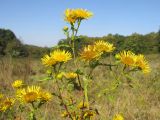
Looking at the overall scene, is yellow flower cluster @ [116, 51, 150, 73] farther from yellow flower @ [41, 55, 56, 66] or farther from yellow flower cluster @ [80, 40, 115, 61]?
yellow flower @ [41, 55, 56, 66]

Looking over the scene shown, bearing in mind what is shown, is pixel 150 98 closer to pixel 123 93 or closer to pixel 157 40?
→ pixel 123 93

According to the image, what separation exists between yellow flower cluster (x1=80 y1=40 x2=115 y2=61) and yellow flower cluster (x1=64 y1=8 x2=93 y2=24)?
192 millimetres

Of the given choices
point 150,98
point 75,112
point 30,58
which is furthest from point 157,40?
point 75,112

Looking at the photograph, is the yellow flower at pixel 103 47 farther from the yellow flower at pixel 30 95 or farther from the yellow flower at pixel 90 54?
the yellow flower at pixel 30 95

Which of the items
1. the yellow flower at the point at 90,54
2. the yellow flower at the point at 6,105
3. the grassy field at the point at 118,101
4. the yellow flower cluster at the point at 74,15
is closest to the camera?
the yellow flower at the point at 90,54

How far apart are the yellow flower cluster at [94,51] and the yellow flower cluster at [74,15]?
19 centimetres

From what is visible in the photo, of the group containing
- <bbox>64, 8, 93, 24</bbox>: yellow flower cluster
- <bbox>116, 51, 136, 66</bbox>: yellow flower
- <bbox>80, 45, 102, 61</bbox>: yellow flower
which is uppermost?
<bbox>64, 8, 93, 24</bbox>: yellow flower cluster

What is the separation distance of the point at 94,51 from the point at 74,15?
0.27 meters

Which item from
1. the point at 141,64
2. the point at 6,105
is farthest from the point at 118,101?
the point at 141,64

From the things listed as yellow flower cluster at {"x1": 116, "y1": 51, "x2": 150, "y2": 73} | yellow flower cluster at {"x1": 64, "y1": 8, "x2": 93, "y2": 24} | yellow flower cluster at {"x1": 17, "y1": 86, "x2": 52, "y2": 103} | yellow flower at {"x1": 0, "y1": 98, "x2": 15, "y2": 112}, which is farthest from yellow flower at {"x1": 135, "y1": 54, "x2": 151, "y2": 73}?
yellow flower at {"x1": 0, "y1": 98, "x2": 15, "y2": 112}

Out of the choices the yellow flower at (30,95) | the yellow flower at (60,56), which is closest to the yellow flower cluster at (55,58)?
the yellow flower at (60,56)

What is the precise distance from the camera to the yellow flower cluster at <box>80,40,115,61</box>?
2.00 meters

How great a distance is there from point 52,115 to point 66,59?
3004 mm

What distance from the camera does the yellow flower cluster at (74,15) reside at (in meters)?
2.10
